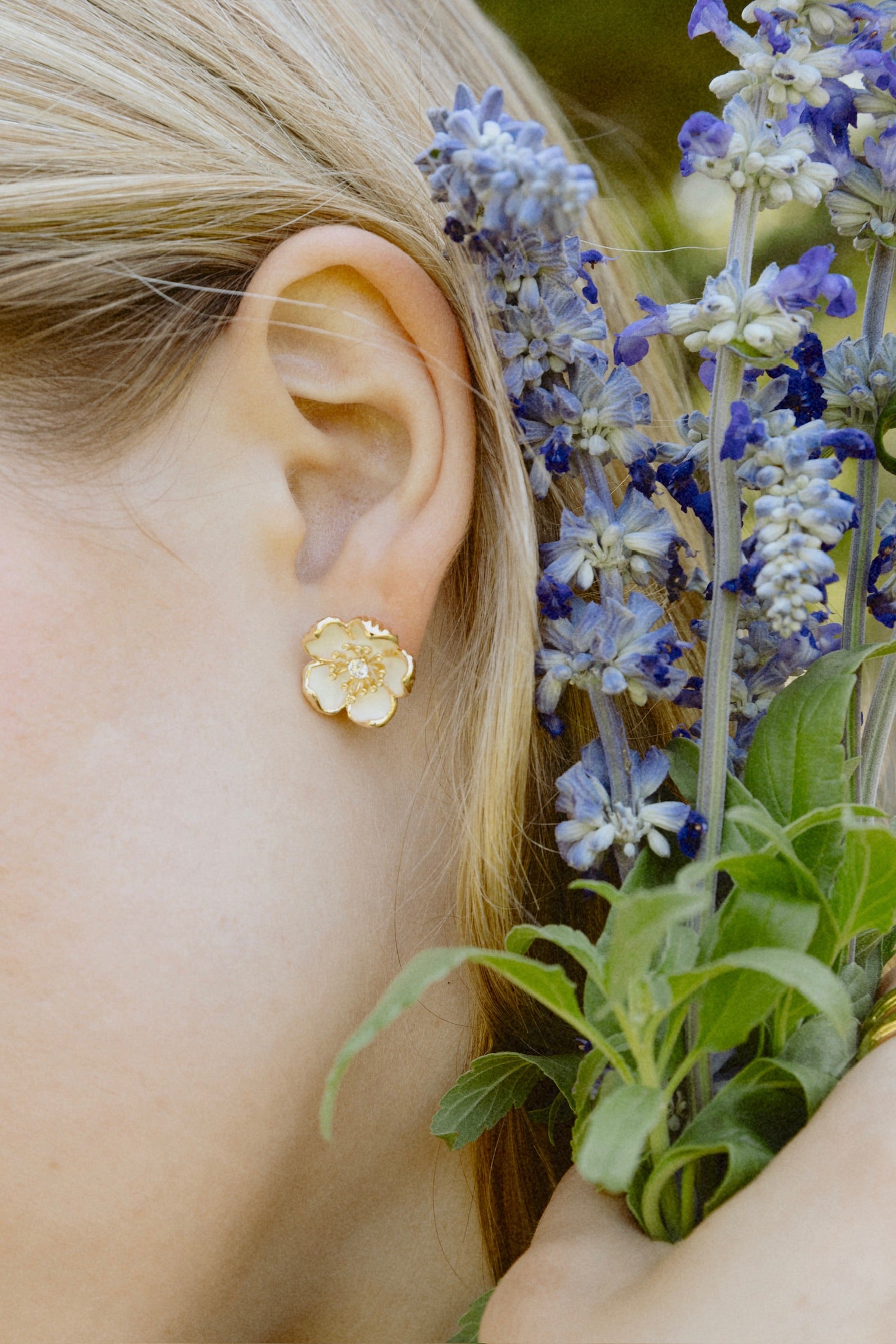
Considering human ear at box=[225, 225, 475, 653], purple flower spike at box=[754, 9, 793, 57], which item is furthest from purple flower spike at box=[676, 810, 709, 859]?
purple flower spike at box=[754, 9, 793, 57]

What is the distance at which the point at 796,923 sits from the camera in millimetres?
681

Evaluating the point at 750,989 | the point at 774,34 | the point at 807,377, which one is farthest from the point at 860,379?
the point at 750,989

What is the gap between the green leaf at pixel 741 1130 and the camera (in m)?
0.74

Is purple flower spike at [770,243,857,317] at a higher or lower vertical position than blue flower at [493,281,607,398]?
lower

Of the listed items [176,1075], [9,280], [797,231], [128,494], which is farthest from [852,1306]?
[797,231]

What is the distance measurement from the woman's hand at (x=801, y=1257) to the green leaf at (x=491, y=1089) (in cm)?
19

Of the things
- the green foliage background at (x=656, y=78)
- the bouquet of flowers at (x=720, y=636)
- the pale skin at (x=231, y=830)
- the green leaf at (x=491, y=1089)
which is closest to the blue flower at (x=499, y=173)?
the bouquet of flowers at (x=720, y=636)

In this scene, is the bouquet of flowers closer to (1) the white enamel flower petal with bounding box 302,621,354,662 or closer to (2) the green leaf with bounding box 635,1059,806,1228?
(2) the green leaf with bounding box 635,1059,806,1228

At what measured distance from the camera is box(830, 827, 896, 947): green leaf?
692mm

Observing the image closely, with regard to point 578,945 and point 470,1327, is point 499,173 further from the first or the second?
point 470,1327

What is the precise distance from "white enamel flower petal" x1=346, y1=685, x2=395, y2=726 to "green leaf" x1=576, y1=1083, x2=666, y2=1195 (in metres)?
0.41

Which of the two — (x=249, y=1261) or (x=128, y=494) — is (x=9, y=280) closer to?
(x=128, y=494)

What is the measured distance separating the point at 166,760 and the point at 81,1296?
1.66 ft

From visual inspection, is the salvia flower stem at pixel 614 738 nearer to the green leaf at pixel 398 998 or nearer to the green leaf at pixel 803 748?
the green leaf at pixel 803 748
